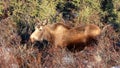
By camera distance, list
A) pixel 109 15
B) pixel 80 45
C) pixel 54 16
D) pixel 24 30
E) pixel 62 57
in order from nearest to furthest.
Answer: pixel 62 57, pixel 80 45, pixel 24 30, pixel 54 16, pixel 109 15

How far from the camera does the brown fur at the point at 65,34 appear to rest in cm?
634

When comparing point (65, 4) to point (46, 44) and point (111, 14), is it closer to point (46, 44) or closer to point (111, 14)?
point (111, 14)

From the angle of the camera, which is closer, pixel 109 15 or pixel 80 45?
pixel 80 45

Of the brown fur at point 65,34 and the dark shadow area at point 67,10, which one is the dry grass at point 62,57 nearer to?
the brown fur at point 65,34

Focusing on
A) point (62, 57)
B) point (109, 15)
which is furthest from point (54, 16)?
point (62, 57)

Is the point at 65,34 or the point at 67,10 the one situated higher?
the point at 65,34

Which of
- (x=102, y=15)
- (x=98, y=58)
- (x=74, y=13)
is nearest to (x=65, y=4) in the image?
(x=74, y=13)

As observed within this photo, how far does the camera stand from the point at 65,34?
6605 millimetres

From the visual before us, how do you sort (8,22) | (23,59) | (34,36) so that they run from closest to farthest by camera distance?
(23,59) → (34,36) → (8,22)

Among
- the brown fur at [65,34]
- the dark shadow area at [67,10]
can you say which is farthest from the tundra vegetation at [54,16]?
A: the brown fur at [65,34]

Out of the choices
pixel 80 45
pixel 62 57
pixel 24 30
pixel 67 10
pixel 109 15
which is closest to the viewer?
pixel 62 57

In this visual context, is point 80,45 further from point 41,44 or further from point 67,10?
point 67,10

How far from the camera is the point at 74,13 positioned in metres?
9.35

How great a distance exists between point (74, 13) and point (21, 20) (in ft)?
4.83
